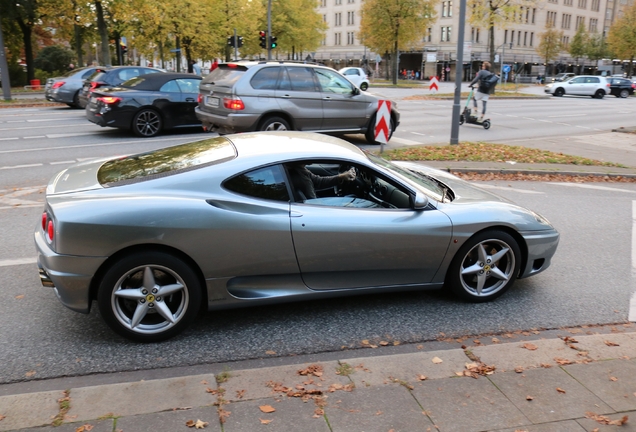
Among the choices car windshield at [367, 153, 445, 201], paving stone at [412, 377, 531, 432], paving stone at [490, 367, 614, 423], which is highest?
car windshield at [367, 153, 445, 201]

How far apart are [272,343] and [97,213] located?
152 centimetres

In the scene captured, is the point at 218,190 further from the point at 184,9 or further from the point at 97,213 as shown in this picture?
the point at 184,9

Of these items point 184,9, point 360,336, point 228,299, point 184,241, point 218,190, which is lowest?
point 360,336

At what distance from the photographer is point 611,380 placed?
142 inches

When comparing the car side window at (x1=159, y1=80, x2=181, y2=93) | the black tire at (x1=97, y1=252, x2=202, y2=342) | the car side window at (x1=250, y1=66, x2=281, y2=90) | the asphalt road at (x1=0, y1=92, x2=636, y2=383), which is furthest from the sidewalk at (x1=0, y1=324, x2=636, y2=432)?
Result: the car side window at (x1=159, y1=80, x2=181, y2=93)

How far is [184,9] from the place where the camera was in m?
37.5

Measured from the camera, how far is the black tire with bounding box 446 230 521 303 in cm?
468

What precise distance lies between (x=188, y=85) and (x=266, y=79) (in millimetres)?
3557

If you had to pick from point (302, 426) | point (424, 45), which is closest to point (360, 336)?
point (302, 426)

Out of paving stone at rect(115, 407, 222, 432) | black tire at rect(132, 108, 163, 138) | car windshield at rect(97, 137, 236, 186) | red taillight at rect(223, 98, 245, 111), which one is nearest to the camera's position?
paving stone at rect(115, 407, 222, 432)

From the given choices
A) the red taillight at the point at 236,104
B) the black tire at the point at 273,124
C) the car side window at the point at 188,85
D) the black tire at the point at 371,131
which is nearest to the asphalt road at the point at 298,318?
the red taillight at the point at 236,104

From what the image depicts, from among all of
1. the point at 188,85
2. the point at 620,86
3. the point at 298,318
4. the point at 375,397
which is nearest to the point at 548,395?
the point at 375,397

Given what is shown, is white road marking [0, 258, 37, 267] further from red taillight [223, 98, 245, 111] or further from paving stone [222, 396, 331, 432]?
red taillight [223, 98, 245, 111]

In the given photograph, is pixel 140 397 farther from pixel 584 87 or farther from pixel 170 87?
pixel 584 87
